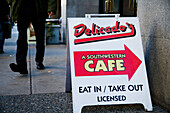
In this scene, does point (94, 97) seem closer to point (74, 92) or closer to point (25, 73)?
point (74, 92)

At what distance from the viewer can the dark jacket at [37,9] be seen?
563 cm

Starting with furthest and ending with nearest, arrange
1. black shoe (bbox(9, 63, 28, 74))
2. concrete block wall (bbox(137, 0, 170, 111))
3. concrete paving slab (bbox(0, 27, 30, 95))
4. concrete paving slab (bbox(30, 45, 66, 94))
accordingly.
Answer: black shoe (bbox(9, 63, 28, 74))
concrete paving slab (bbox(30, 45, 66, 94))
concrete paving slab (bbox(0, 27, 30, 95))
concrete block wall (bbox(137, 0, 170, 111))

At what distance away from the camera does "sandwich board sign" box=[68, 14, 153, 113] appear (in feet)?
11.9

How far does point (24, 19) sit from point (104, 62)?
2.52 m

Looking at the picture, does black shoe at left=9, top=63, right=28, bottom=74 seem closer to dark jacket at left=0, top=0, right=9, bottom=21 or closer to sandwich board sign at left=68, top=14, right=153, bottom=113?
sandwich board sign at left=68, top=14, right=153, bottom=113

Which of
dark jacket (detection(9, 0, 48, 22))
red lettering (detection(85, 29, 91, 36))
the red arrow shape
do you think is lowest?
the red arrow shape

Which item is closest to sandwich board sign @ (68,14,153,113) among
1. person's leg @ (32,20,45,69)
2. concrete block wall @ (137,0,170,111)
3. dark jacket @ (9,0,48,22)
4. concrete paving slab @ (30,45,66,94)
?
concrete block wall @ (137,0,170,111)

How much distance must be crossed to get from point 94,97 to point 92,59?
1.52 feet

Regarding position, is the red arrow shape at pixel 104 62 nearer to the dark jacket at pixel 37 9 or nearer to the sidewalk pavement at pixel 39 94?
the sidewalk pavement at pixel 39 94

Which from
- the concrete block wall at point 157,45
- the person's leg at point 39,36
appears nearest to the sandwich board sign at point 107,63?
the concrete block wall at point 157,45

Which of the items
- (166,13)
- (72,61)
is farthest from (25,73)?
(166,13)

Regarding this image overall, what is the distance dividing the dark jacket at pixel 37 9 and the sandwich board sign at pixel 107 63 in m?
2.21

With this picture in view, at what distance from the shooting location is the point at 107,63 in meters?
3.73

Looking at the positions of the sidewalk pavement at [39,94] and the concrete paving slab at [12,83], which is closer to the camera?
the sidewalk pavement at [39,94]
